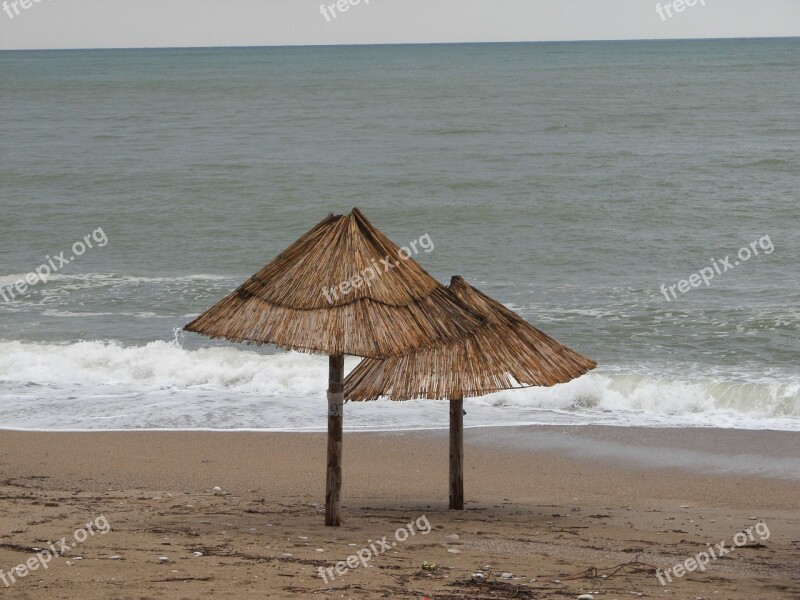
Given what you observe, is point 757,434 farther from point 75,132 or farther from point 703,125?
point 75,132

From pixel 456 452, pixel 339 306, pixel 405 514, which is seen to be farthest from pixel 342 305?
pixel 405 514

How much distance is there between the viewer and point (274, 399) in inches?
566

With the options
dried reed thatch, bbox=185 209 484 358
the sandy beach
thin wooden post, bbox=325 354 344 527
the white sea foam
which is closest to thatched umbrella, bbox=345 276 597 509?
dried reed thatch, bbox=185 209 484 358

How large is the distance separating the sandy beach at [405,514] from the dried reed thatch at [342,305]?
4.74ft

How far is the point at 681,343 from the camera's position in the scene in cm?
1677

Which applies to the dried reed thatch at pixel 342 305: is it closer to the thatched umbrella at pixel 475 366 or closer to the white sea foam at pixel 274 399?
the thatched umbrella at pixel 475 366

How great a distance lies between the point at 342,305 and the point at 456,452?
6.94 ft

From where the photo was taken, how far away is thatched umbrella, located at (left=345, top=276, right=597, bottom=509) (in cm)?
813

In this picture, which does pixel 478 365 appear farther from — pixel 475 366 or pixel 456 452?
pixel 456 452

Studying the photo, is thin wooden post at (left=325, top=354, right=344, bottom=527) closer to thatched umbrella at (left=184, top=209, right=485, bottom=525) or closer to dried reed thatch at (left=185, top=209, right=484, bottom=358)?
thatched umbrella at (left=184, top=209, right=485, bottom=525)

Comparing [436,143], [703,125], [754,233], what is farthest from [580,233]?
[703,125]

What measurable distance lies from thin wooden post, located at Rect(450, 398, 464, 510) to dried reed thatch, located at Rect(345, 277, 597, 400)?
1.26 ft

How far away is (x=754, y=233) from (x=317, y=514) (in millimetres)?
18818

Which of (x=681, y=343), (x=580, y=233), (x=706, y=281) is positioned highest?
(x=580, y=233)
